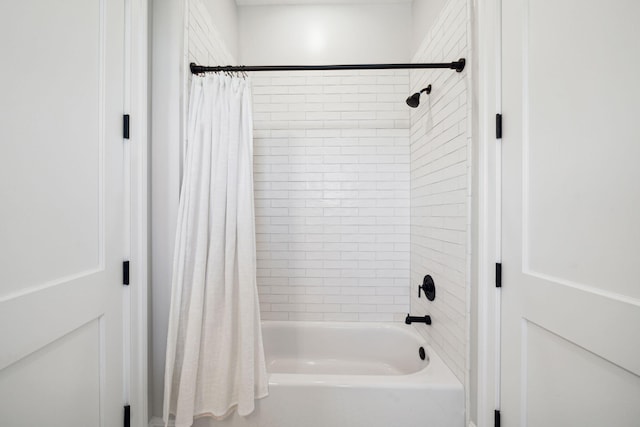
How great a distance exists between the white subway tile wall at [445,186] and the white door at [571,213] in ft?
0.84

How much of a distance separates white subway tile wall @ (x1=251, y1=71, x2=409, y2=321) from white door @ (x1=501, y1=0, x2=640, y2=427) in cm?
114

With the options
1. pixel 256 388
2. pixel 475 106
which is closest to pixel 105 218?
pixel 256 388

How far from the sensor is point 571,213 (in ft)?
2.63

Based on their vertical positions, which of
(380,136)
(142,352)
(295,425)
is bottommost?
(295,425)

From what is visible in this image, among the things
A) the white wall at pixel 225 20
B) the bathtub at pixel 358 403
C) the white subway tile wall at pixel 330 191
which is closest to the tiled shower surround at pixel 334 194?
the white subway tile wall at pixel 330 191

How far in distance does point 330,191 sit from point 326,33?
1276 mm

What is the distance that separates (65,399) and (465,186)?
5.43ft

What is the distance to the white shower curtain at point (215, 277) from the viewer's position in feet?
4.12

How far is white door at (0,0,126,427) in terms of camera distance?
696 millimetres

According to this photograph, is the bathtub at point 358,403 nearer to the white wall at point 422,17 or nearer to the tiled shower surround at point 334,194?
the tiled shower surround at point 334,194

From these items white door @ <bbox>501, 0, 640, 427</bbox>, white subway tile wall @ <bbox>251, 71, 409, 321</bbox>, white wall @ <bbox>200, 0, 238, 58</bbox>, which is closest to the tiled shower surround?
white subway tile wall @ <bbox>251, 71, 409, 321</bbox>

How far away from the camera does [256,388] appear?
1294 millimetres

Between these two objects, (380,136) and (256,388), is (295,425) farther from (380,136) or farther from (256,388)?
(380,136)

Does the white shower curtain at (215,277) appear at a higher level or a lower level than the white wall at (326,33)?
lower
